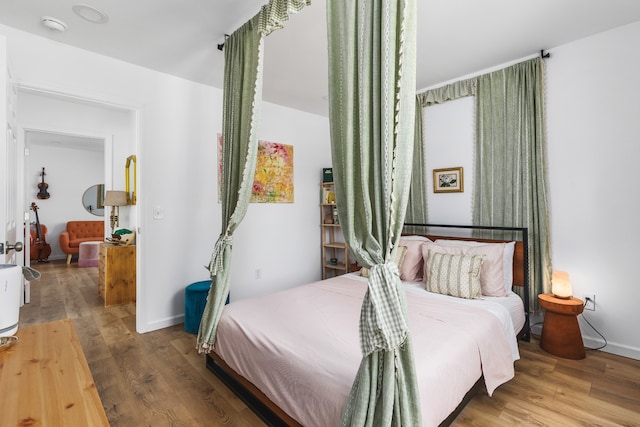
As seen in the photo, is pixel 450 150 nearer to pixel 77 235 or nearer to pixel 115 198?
pixel 115 198

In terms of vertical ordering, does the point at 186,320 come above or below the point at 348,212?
below

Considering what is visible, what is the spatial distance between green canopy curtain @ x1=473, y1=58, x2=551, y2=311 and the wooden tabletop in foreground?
10.3 ft

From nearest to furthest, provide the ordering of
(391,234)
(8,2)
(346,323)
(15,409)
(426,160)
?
(15,409)
(391,234)
(346,323)
(8,2)
(426,160)

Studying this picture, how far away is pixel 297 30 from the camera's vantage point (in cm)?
231

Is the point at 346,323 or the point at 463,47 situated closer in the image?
the point at 346,323

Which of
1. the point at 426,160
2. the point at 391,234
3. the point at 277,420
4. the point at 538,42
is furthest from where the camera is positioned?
the point at 426,160

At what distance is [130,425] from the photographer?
168 centimetres

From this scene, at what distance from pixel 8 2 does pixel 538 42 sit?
12.6 feet

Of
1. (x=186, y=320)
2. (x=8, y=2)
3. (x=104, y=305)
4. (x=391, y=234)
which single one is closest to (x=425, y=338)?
(x=391, y=234)

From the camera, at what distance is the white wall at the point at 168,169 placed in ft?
8.11

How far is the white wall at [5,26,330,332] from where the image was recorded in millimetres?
2473

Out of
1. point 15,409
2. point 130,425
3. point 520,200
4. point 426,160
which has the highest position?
point 426,160

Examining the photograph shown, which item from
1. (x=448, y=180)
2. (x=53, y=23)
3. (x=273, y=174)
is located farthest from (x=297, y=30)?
(x=448, y=180)

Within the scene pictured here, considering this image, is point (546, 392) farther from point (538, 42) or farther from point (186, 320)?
point (186, 320)
